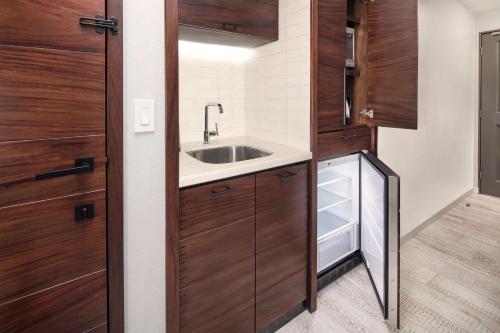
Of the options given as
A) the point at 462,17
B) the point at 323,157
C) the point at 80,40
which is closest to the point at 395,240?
the point at 323,157

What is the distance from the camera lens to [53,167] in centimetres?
91

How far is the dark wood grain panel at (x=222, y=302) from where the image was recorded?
4.19 feet

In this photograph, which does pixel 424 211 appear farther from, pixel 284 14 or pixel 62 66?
pixel 62 66

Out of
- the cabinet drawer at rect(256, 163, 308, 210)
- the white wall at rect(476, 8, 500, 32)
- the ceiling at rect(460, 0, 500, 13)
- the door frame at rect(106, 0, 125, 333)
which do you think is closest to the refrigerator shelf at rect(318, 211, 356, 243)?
the cabinet drawer at rect(256, 163, 308, 210)

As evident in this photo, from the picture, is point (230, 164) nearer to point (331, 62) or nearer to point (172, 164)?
point (172, 164)

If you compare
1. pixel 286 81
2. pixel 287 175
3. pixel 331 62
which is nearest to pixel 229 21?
pixel 286 81

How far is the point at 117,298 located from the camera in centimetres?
107

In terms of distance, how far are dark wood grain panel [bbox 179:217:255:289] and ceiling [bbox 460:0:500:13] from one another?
12.6ft

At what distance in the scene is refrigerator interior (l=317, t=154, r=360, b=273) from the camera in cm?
209

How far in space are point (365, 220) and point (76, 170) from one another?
1922mm

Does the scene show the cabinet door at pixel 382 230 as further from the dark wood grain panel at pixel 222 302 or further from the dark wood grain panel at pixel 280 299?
the dark wood grain panel at pixel 222 302

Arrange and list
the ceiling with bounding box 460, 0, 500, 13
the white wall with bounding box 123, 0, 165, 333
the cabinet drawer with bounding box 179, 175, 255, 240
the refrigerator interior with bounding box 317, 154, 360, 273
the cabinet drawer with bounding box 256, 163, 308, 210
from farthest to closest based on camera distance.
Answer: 1. the ceiling with bounding box 460, 0, 500, 13
2. the refrigerator interior with bounding box 317, 154, 360, 273
3. the cabinet drawer with bounding box 256, 163, 308, 210
4. the cabinet drawer with bounding box 179, 175, 255, 240
5. the white wall with bounding box 123, 0, 165, 333

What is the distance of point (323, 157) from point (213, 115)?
851mm

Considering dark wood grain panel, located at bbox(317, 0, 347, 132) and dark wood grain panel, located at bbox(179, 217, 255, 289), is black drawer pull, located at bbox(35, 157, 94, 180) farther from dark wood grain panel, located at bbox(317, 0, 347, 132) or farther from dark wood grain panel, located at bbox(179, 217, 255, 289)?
dark wood grain panel, located at bbox(317, 0, 347, 132)
